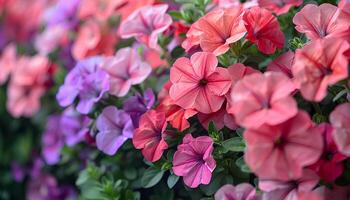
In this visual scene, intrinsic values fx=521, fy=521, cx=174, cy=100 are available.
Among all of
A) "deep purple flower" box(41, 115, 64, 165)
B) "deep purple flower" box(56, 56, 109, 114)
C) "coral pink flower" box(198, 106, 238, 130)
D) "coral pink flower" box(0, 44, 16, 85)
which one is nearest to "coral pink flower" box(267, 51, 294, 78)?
"coral pink flower" box(198, 106, 238, 130)

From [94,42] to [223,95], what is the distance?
554 mm

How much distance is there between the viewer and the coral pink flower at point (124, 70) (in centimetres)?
111

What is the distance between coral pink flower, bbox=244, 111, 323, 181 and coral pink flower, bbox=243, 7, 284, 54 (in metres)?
0.25

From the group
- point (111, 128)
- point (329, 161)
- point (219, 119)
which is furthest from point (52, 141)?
point (329, 161)

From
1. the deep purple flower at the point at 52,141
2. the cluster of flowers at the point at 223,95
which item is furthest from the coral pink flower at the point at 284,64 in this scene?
the deep purple flower at the point at 52,141

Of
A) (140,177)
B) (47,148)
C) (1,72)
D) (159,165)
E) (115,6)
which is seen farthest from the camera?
(1,72)

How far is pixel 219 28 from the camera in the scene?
965 mm

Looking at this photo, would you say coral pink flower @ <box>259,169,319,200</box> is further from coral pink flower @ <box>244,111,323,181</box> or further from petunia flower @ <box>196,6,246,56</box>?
petunia flower @ <box>196,6,246,56</box>

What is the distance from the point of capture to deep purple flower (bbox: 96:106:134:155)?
3.47 feet

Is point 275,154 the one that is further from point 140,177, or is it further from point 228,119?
point 140,177

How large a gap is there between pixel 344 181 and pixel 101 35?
2.60ft

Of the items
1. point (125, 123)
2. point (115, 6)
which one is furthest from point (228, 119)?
point (115, 6)

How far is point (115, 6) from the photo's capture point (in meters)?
1.31

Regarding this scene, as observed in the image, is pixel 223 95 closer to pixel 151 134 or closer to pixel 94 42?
pixel 151 134
